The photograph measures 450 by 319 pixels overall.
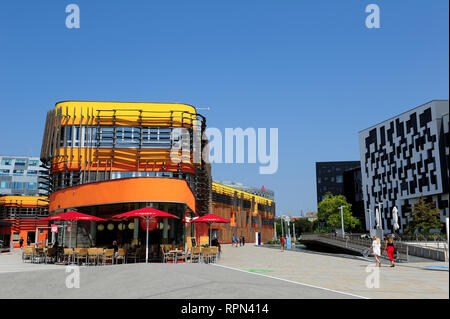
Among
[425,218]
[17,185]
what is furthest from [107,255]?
[17,185]

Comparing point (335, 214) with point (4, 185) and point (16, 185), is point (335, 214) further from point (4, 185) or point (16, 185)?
point (4, 185)

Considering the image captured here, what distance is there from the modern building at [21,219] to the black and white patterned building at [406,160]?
56829 millimetres

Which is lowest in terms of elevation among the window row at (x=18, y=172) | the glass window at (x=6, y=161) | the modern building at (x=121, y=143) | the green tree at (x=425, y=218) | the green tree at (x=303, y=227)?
the green tree at (x=303, y=227)

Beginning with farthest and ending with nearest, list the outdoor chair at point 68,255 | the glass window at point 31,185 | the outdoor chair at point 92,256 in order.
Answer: the glass window at point 31,185 < the outdoor chair at point 68,255 < the outdoor chair at point 92,256

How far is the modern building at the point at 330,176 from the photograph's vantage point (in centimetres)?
14288

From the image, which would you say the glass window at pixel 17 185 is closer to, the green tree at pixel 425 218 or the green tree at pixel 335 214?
the green tree at pixel 335 214

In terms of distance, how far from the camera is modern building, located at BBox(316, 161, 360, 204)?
143m

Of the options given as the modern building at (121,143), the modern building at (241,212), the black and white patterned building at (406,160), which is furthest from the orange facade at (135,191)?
the black and white patterned building at (406,160)

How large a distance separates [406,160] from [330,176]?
72871mm

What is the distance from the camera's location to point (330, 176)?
144000 mm

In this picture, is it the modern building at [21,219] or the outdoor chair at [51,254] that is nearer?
the outdoor chair at [51,254]

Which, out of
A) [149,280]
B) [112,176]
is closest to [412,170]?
[112,176]

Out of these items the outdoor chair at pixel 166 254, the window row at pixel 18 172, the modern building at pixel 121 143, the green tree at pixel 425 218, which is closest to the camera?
the outdoor chair at pixel 166 254

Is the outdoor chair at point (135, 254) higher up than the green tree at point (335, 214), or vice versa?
the green tree at point (335, 214)
